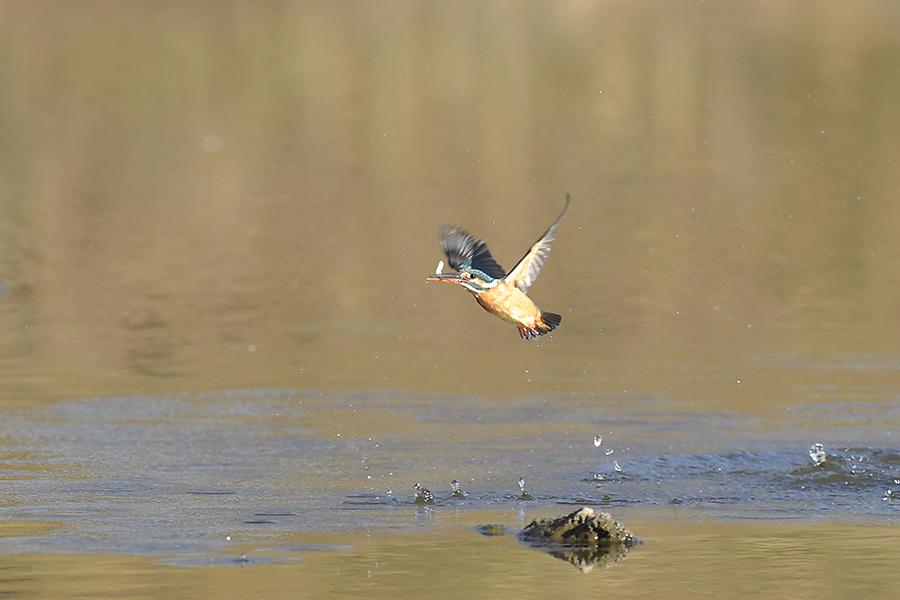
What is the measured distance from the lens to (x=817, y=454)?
8.50 meters

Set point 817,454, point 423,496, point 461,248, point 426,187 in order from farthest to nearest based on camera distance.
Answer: point 426,187 < point 817,454 < point 423,496 < point 461,248

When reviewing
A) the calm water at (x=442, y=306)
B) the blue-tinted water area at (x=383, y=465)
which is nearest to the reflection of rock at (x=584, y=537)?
the calm water at (x=442, y=306)

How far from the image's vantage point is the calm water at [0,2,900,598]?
6.91m

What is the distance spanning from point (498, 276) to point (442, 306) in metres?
6.67

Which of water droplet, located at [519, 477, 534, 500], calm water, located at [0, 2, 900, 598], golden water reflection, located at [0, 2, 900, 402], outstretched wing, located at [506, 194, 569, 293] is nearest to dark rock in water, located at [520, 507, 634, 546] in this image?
calm water, located at [0, 2, 900, 598]

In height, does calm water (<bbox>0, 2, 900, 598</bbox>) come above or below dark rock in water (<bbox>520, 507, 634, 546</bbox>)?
above

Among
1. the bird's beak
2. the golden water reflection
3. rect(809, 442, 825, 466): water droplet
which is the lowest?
rect(809, 442, 825, 466): water droplet

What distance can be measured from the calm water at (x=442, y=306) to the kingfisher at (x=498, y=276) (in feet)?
3.35

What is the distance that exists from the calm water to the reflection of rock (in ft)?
0.43

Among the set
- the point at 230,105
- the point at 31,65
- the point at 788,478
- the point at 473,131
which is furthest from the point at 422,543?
the point at 31,65

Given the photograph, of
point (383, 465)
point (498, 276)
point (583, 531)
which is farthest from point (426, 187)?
point (583, 531)

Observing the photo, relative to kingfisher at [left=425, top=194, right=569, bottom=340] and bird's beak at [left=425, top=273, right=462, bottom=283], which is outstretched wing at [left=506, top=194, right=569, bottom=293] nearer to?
kingfisher at [left=425, top=194, right=569, bottom=340]

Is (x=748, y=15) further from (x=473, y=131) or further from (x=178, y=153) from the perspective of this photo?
(x=178, y=153)

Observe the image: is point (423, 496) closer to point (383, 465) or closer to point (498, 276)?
point (383, 465)
